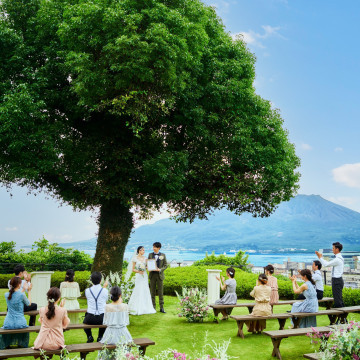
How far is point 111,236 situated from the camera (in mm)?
15156

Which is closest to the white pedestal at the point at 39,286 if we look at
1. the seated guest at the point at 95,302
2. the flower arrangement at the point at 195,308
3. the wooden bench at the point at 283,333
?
the seated guest at the point at 95,302

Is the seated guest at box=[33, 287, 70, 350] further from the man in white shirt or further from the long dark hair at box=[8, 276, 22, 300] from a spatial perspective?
the man in white shirt

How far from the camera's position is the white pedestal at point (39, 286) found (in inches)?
471

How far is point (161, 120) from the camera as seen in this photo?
14.7m

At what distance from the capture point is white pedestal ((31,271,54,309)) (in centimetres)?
1196

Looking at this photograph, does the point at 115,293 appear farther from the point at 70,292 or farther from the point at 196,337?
the point at 70,292

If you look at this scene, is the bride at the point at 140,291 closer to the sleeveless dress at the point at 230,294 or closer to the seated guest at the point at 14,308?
the sleeveless dress at the point at 230,294

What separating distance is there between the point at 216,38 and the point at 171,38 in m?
4.74

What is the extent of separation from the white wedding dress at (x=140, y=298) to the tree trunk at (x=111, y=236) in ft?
11.6

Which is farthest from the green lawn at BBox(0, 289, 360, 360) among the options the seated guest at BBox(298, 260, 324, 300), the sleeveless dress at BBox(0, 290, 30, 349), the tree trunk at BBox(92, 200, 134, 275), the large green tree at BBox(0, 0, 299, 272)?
the large green tree at BBox(0, 0, 299, 272)

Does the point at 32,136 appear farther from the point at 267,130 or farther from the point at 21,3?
the point at 267,130

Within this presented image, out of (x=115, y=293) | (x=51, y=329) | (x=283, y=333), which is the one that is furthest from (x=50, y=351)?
(x=283, y=333)

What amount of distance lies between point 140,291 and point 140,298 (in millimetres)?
216

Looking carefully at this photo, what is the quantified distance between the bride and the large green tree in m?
3.13
